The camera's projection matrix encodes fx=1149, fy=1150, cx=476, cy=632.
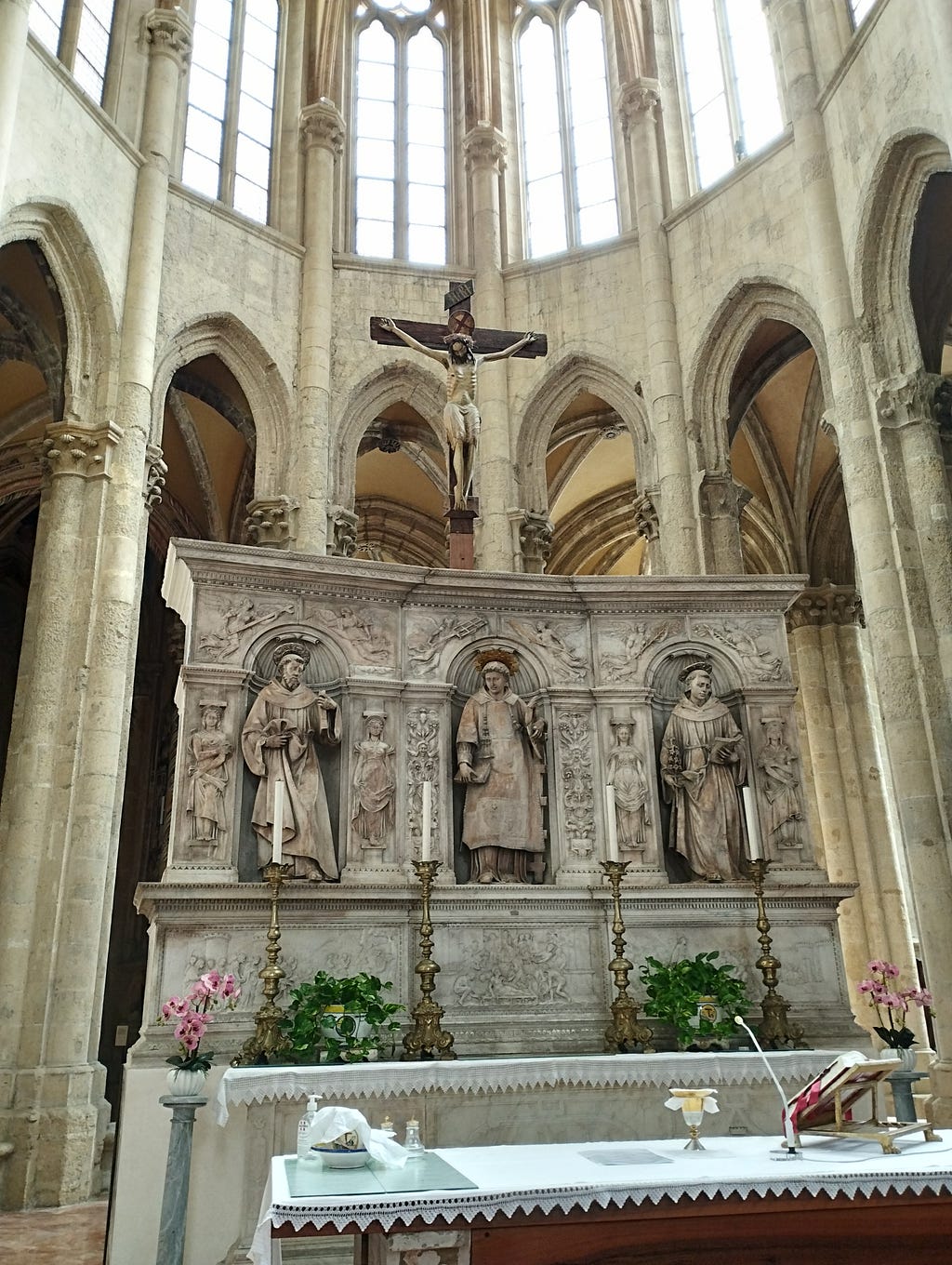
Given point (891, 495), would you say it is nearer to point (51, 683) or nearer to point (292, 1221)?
point (51, 683)

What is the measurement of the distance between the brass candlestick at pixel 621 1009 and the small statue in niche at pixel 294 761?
69.8 inches

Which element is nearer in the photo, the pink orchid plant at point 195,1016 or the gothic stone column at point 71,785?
the pink orchid plant at point 195,1016

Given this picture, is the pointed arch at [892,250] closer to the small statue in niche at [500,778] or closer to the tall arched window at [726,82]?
the tall arched window at [726,82]

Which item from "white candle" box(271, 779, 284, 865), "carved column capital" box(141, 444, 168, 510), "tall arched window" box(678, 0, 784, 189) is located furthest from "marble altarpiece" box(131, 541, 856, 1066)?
"tall arched window" box(678, 0, 784, 189)

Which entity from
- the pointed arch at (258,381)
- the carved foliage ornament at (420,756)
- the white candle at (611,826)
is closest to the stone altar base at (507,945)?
the white candle at (611,826)

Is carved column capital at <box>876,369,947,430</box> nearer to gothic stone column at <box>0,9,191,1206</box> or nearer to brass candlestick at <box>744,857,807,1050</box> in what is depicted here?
brass candlestick at <box>744,857,807,1050</box>

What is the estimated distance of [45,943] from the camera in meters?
11.3

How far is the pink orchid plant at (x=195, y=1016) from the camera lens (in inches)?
213

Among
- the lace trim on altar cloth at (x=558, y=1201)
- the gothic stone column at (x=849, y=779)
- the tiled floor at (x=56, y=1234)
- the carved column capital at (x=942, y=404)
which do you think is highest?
the carved column capital at (x=942, y=404)

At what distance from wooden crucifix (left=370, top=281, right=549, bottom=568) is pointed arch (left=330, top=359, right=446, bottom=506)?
6.51 meters

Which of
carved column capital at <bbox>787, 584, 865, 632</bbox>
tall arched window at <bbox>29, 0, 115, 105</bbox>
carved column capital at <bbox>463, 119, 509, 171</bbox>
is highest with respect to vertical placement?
carved column capital at <bbox>463, 119, 509, 171</bbox>

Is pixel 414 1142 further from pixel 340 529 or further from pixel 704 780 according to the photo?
pixel 340 529

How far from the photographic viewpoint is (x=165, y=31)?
15.7 metres

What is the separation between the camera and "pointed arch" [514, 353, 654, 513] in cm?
1670
